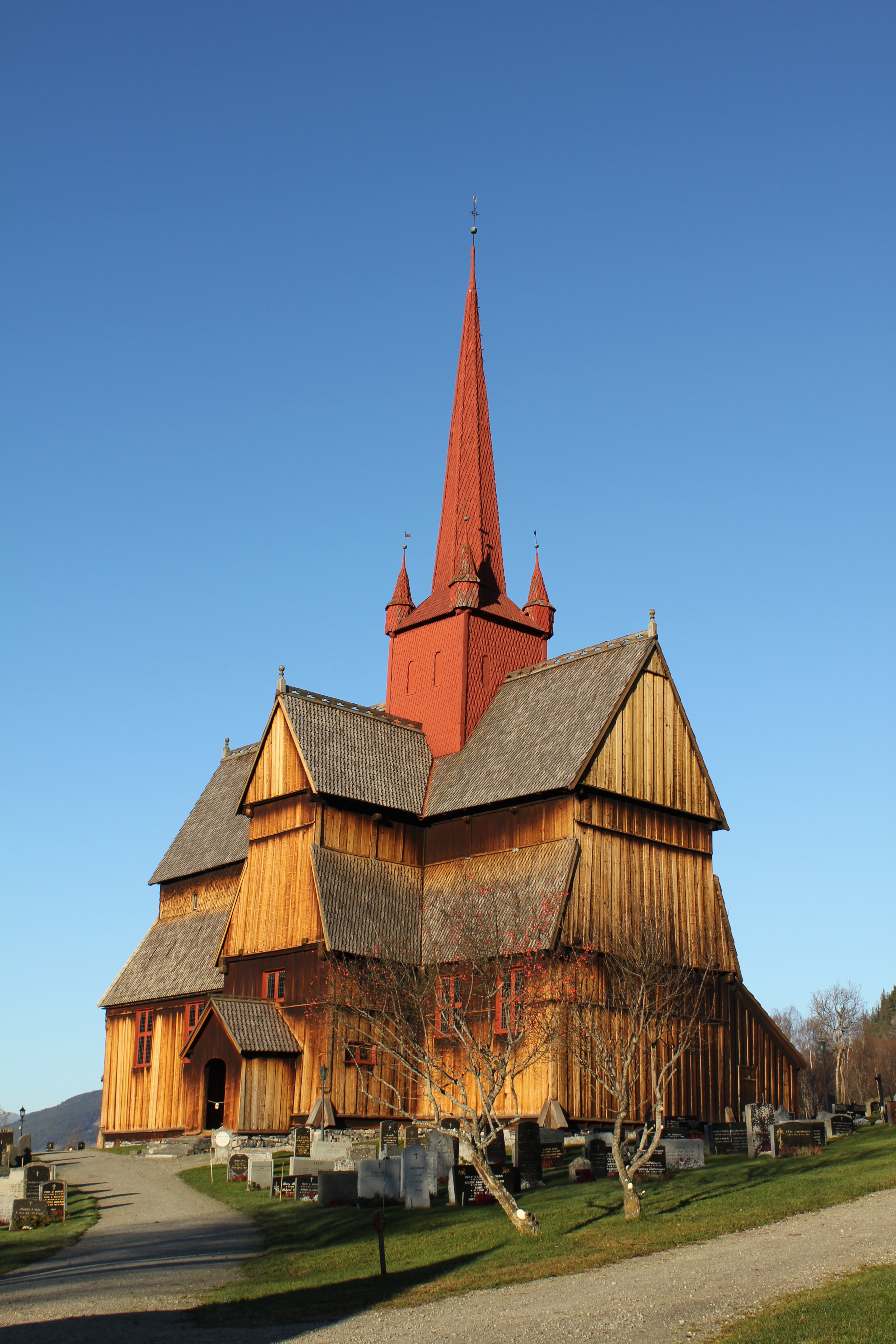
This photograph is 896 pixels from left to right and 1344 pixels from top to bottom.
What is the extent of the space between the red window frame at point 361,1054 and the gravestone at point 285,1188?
10.7 meters

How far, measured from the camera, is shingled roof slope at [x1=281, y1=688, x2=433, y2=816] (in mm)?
41344

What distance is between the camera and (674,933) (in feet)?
127

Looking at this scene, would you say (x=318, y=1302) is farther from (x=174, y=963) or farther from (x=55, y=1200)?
(x=174, y=963)

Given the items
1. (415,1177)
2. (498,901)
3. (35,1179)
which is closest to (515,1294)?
(415,1177)

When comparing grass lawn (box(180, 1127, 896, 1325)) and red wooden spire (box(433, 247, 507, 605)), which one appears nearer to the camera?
grass lawn (box(180, 1127, 896, 1325))

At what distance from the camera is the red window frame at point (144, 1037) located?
158ft

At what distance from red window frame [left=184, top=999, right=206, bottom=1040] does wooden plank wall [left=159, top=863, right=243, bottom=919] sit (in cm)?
390

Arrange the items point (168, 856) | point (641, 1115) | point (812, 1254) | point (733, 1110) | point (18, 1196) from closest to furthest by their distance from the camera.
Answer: point (812, 1254) → point (18, 1196) → point (641, 1115) → point (733, 1110) → point (168, 856)

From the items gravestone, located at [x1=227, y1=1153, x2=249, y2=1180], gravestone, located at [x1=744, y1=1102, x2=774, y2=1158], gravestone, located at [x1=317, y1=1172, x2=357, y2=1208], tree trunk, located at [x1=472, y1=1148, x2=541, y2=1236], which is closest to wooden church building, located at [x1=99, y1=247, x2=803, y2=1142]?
gravestone, located at [x1=744, y1=1102, x2=774, y2=1158]

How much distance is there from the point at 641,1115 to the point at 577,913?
566 centimetres

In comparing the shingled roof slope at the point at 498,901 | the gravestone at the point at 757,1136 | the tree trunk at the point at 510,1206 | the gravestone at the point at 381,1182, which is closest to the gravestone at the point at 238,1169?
the gravestone at the point at 381,1182

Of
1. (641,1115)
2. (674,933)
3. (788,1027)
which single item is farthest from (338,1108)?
(788,1027)

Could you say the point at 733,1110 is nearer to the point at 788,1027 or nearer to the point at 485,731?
the point at 485,731

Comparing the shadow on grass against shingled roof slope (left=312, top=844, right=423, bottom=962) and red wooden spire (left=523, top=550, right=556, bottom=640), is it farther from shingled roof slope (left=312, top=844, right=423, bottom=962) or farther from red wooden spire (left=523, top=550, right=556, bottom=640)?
red wooden spire (left=523, top=550, right=556, bottom=640)
